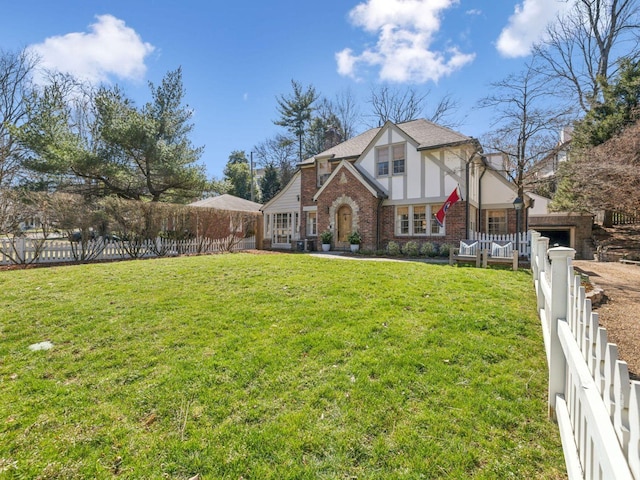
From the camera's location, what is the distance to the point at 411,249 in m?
14.4

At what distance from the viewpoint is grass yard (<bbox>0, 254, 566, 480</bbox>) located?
2.39 m

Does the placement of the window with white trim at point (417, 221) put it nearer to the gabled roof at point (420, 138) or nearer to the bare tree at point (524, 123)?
the gabled roof at point (420, 138)

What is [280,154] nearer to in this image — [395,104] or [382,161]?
[395,104]

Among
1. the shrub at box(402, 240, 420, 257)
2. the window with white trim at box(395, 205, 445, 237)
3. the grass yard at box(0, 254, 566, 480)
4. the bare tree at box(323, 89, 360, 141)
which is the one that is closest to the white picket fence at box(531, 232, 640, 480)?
the grass yard at box(0, 254, 566, 480)

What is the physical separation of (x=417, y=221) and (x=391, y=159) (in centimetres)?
348

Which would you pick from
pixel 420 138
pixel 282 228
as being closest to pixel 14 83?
pixel 282 228

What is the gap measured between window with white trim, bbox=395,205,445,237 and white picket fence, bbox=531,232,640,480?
1259cm

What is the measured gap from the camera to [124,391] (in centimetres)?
327

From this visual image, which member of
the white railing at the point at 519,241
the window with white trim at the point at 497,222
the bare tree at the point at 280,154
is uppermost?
the bare tree at the point at 280,154

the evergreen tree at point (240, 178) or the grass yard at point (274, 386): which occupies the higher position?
the evergreen tree at point (240, 178)

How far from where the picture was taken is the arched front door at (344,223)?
→ 55.1 feet

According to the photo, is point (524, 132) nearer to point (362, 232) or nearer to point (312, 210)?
point (362, 232)

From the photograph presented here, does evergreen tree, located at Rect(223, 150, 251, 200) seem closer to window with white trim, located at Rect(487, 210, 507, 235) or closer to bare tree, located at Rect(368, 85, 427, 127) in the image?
bare tree, located at Rect(368, 85, 427, 127)

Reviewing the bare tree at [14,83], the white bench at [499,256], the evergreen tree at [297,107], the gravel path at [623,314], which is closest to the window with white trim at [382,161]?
the white bench at [499,256]
